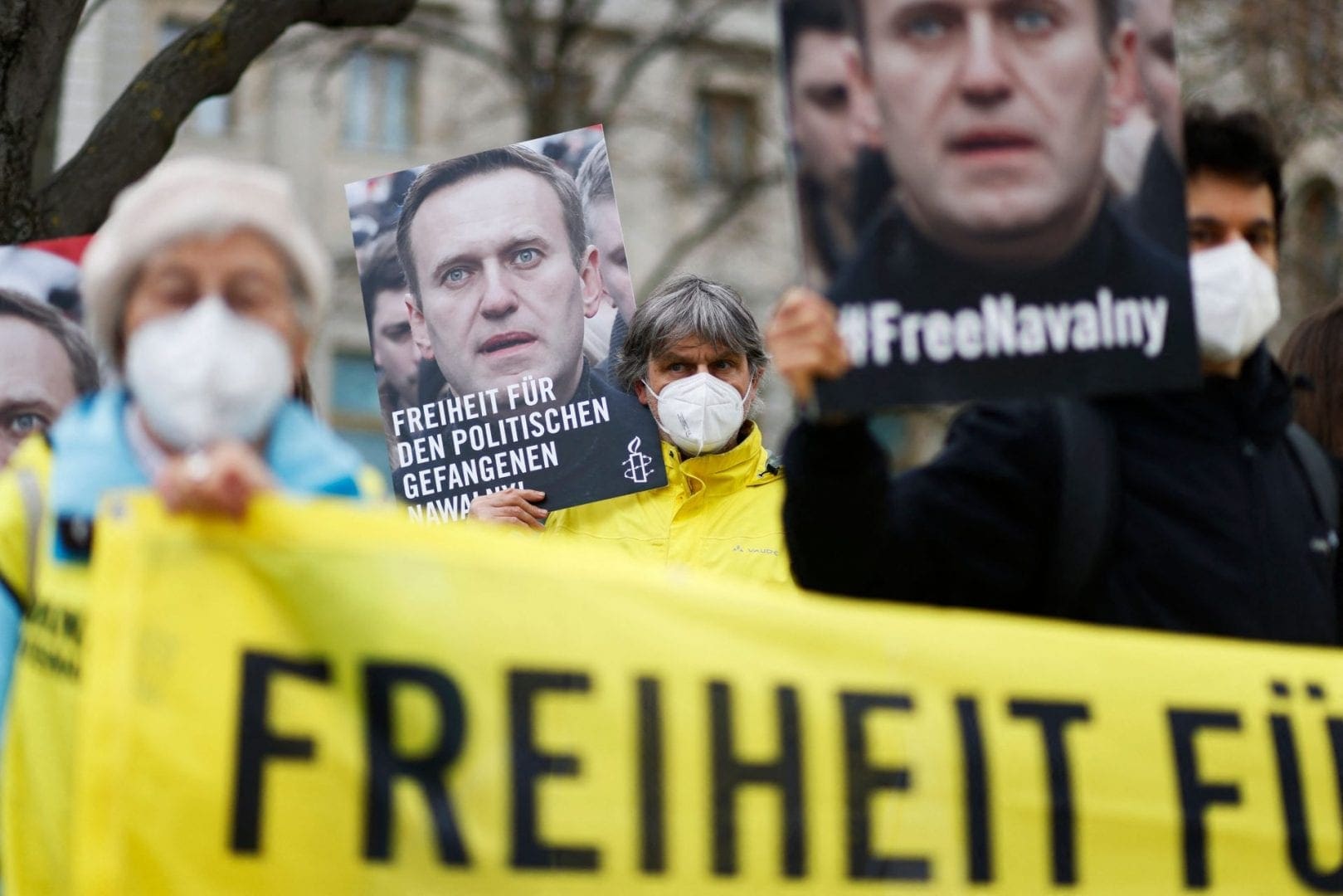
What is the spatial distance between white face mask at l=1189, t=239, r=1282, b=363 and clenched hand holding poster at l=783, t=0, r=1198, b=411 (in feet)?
0.42

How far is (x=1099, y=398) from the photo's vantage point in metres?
2.58

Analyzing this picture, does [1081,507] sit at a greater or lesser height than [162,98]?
lesser

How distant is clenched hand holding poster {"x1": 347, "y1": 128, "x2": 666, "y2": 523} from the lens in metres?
4.04

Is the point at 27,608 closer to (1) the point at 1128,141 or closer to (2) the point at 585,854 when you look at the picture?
(2) the point at 585,854

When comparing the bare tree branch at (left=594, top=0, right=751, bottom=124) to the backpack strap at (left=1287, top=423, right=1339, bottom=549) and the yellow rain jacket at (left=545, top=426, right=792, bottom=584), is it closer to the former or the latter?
the yellow rain jacket at (left=545, top=426, right=792, bottom=584)

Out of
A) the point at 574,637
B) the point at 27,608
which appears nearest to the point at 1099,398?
the point at 574,637

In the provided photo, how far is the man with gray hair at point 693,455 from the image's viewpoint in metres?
3.89

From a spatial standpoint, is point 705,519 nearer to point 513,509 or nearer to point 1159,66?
point 513,509

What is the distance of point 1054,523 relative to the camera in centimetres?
248

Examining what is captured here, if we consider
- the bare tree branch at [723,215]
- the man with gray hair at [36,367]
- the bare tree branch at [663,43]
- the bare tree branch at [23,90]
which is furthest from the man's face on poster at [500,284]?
the bare tree branch at [723,215]

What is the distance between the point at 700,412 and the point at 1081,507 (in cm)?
155

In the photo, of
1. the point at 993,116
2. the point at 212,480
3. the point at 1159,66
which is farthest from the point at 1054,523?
the point at 212,480

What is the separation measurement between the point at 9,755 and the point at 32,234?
8.18 feet

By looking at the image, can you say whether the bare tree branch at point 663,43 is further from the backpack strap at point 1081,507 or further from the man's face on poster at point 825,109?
the backpack strap at point 1081,507
